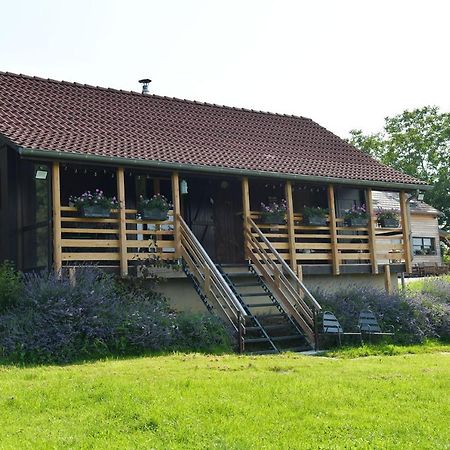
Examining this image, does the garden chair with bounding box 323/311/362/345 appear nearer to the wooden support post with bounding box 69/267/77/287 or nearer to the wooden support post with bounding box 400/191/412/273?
the wooden support post with bounding box 69/267/77/287

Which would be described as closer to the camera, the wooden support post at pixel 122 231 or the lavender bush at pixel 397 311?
the lavender bush at pixel 397 311

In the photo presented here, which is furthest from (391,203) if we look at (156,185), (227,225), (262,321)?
(262,321)

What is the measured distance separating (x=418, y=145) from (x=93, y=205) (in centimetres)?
4863

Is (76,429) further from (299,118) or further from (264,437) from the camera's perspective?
(299,118)

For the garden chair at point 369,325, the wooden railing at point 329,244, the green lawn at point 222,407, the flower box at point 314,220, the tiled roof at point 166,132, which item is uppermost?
the tiled roof at point 166,132

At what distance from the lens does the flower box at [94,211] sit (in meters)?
15.1

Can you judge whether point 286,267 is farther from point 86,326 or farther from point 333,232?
point 86,326

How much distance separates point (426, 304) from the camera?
16844mm

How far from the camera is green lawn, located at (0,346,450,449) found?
669cm

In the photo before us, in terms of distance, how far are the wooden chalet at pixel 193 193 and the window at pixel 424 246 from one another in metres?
23.7

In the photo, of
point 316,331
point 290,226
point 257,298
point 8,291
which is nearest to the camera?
point 8,291

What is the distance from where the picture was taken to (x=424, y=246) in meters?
44.9

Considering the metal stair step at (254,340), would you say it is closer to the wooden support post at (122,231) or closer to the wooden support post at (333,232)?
the wooden support post at (122,231)

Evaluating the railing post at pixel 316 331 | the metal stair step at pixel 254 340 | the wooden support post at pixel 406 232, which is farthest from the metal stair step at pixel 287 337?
the wooden support post at pixel 406 232
